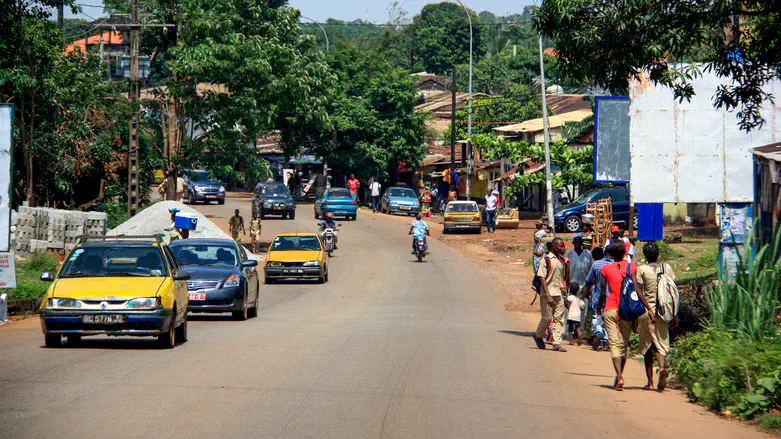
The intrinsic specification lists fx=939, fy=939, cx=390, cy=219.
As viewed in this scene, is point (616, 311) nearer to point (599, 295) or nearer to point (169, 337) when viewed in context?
point (599, 295)

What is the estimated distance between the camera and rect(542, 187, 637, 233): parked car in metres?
42.4

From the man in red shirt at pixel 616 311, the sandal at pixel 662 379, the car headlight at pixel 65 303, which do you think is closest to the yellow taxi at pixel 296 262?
the car headlight at pixel 65 303

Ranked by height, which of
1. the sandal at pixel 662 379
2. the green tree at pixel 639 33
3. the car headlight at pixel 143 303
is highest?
the green tree at pixel 639 33

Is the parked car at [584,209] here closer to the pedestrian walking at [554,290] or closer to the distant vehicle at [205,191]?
the distant vehicle at [205,191]

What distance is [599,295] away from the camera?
1495cm

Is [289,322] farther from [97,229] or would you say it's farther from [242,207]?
[242,207]

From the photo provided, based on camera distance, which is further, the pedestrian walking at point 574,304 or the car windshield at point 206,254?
the car windshield at point 206,254

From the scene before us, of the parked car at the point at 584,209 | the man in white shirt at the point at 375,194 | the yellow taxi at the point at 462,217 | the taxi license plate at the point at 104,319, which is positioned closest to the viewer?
the taxi license plate at the point at 104,319

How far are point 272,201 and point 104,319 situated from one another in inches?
1594

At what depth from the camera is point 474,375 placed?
11.9m

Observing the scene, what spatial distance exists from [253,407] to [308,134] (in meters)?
62.0

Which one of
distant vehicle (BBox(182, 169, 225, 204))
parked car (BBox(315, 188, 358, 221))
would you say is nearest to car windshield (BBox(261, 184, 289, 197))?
parked car (BBox(315, 188, 358, 221))

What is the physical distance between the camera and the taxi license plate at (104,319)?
42.0 ft

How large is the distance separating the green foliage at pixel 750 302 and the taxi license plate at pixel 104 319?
7.96 metres
